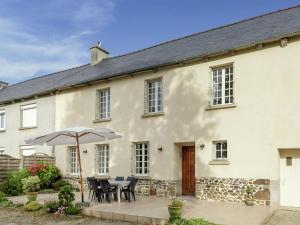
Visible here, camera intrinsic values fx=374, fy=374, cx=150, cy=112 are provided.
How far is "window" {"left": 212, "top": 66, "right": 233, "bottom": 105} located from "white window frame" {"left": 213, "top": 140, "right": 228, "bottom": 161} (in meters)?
1.62

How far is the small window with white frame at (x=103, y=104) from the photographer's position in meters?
19.7

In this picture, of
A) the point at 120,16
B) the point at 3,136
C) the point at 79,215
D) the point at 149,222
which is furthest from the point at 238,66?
the point at 3,136

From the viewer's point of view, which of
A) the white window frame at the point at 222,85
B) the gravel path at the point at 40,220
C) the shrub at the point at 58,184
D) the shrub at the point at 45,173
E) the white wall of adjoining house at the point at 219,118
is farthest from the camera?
the shrub at the point at 58,184

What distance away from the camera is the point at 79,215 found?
1259cm

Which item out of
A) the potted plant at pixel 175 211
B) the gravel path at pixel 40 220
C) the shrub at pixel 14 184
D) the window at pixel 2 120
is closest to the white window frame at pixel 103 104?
the shrub at pixel 14 184

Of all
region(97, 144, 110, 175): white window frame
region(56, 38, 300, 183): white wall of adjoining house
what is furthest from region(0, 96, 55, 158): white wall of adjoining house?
region(56, 38, 300, 183): white wall of adjoining house

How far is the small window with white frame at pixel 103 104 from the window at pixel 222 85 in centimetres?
642

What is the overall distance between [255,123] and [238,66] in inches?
93.3

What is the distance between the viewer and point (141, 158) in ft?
58.6

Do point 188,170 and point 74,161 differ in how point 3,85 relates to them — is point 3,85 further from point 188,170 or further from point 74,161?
point 188,170

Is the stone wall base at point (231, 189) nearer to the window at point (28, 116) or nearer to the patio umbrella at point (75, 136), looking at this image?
the patio umbrella at point (75, 136)

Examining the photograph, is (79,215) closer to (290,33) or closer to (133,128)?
(133,128)

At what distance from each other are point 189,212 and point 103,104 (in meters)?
9.52

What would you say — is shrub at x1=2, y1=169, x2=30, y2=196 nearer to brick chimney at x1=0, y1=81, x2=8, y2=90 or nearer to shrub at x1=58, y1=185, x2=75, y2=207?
shrub at x1=58, y1=185, x2=75, y2=207
